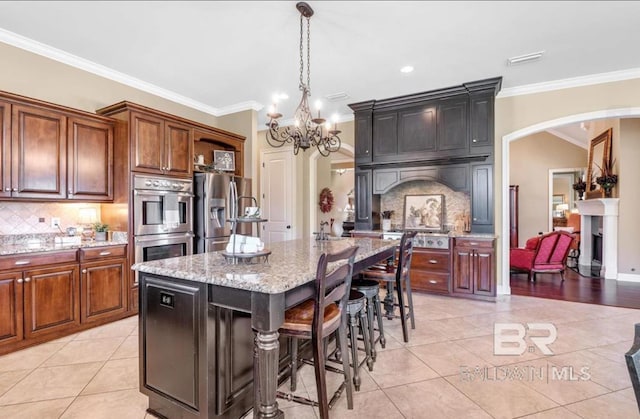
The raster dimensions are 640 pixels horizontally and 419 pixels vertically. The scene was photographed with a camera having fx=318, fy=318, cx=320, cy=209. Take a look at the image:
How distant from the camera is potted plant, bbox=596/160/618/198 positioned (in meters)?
5.88

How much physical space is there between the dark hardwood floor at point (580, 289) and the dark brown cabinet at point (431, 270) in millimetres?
1166

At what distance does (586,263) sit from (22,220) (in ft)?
32.2

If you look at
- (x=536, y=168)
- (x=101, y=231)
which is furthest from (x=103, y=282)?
(x=536, y=168)

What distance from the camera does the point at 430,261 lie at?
462cm

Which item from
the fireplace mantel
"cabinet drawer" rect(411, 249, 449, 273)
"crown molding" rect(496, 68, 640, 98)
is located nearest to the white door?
"cabinet drawer" rect(411, 249, 449, 273)

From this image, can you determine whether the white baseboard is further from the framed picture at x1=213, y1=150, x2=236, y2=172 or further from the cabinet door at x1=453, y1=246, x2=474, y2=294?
the framed picture at x1=213, y1=150, x2=236, y2=172

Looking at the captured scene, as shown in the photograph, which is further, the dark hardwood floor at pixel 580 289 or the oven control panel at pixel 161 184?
the dark hardwood floor at pixel 580 289

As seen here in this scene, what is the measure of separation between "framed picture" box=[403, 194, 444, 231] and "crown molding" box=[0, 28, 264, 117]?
9.91 feet

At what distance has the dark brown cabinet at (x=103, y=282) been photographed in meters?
3.26

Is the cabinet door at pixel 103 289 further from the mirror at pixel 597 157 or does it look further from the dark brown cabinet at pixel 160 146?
the mirror at pixel 597 157

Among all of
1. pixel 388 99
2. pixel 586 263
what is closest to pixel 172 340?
pixel 388 99

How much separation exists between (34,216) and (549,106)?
6552 mm

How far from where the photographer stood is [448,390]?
2236 millimetres

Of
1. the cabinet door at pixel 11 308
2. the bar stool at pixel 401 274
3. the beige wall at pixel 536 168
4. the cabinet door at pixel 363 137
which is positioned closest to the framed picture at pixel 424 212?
the cabinet door at pixel 363 137
